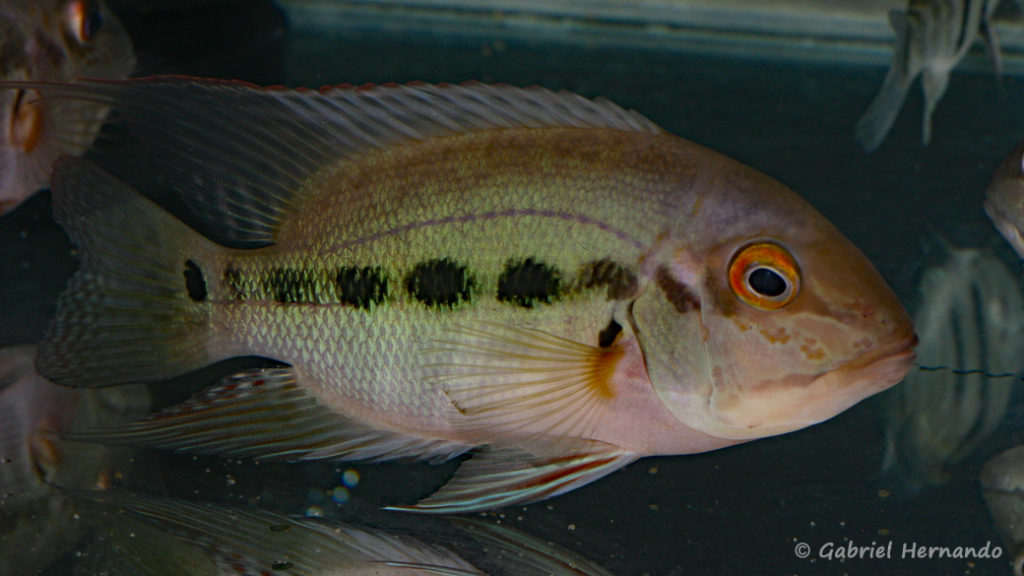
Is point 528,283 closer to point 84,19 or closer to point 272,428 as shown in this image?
point 272,428

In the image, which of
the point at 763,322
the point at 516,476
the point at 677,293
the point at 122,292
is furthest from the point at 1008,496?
the point at 122,292

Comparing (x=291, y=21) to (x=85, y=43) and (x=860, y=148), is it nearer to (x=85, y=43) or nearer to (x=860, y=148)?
(x=85, y=43)

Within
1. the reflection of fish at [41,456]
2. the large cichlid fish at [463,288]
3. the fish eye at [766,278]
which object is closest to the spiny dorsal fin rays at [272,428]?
the large cichlid fish at [463,288]

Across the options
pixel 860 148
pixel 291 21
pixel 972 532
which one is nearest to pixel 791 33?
pixel 860 148

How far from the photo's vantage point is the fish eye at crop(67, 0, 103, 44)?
9.59 feet

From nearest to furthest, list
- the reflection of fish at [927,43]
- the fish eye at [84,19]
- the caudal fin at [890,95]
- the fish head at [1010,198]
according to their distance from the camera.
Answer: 1. the fish head at [1010,198]
2. the fish eye at [84,19]
3. the reflection of fish at [927,43]
4. the caudal fin at [890,95]

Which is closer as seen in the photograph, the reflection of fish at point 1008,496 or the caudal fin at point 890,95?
the reflection of fish at point 1008,496

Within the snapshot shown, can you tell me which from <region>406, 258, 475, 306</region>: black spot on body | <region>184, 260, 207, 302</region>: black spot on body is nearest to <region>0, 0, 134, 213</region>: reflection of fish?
<region>184, 260, 207, 302</region>: black spot on body

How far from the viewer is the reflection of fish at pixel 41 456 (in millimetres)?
1609

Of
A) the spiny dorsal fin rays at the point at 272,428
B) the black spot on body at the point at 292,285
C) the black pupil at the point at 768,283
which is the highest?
the black pupil at the point at 768,283

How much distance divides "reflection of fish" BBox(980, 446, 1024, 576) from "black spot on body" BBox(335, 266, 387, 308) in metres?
1.24

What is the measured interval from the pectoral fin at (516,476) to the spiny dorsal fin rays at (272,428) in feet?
0.32

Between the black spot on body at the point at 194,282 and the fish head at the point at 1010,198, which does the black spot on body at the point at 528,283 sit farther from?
the fish head at the point at 1010,198

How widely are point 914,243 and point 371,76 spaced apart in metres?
2.81
